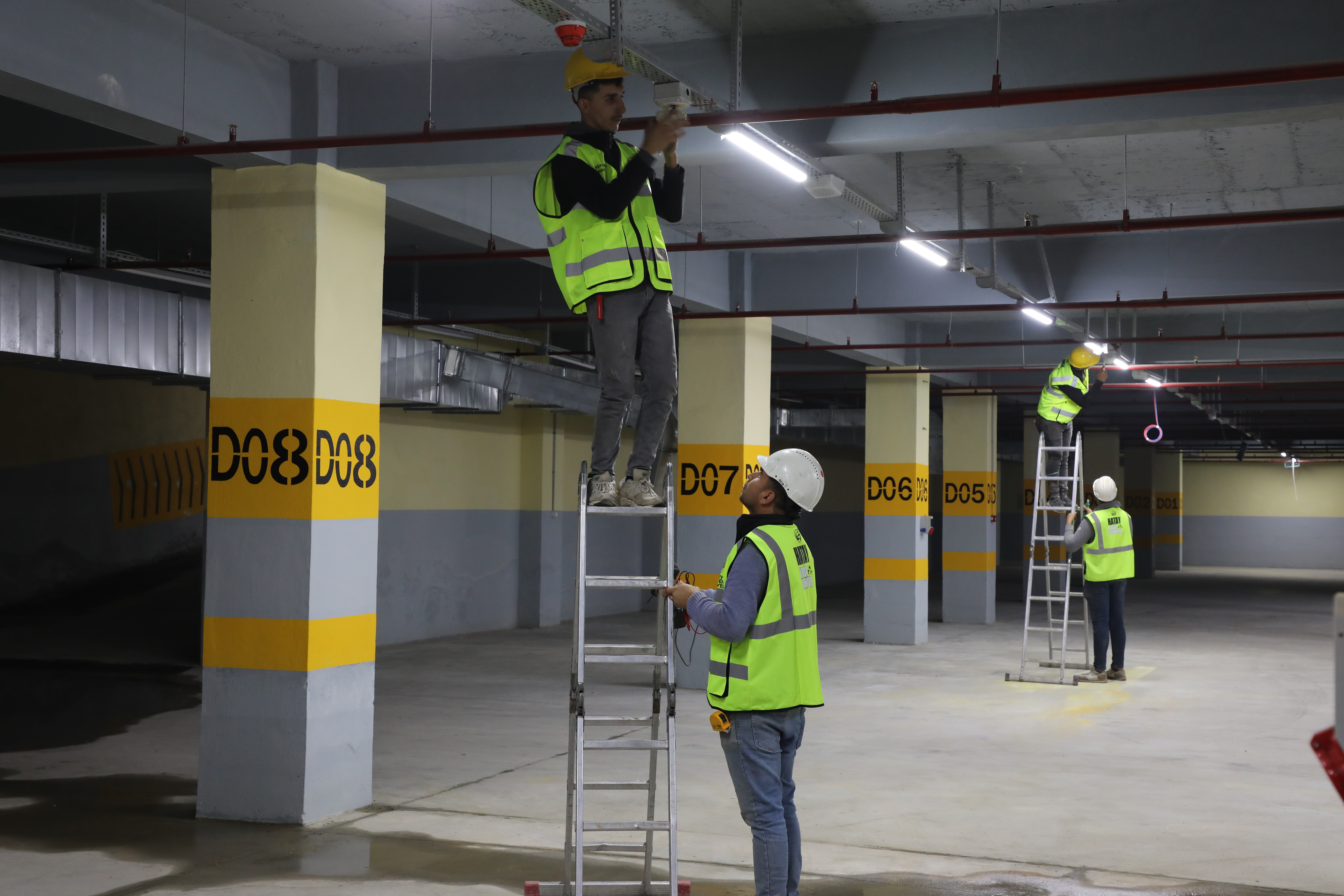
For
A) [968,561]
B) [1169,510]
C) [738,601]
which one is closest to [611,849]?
[738,601]

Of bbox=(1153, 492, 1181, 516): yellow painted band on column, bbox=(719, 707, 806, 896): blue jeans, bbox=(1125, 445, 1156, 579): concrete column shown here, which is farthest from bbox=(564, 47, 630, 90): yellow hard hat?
bbox=(1153, 492, 1181, 516): yellow painted band on column

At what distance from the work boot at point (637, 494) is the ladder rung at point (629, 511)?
0.03 metres

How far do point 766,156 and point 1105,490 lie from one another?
7.25 metres

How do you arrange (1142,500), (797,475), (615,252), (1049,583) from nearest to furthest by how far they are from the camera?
(797,475)
(615,252)
(1049,583)
(1142,500)

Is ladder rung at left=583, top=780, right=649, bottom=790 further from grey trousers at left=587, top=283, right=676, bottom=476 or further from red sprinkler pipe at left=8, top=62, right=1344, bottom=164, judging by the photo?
red sprinkler pipe at left=8, top=62, right=1344, bottom=164

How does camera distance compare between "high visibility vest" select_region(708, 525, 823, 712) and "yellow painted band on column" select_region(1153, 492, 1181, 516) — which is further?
"yellow painted band on column" select_region(1153, 492, 1181, 516)

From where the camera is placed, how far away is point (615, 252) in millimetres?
4902

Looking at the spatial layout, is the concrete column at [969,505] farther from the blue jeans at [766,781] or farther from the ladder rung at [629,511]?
the blue jeans at [766,781]

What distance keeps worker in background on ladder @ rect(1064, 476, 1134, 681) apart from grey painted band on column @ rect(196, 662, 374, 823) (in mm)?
7598

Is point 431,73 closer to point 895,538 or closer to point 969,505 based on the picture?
point 895,538

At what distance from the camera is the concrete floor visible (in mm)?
5891

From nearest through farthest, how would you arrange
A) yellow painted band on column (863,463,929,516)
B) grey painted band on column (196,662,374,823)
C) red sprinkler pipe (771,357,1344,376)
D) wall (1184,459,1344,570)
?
grey painted band on column (196,662,374,823) → red sprinkler pipe (771,357,1344,376) → yellow painted band on column (863,463,929,516) → wall (1184,459,1344,570)

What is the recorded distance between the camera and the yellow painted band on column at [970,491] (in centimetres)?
1966

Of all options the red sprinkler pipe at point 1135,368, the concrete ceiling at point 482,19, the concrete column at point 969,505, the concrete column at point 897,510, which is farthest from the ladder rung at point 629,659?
the concrete column at point 969,505
